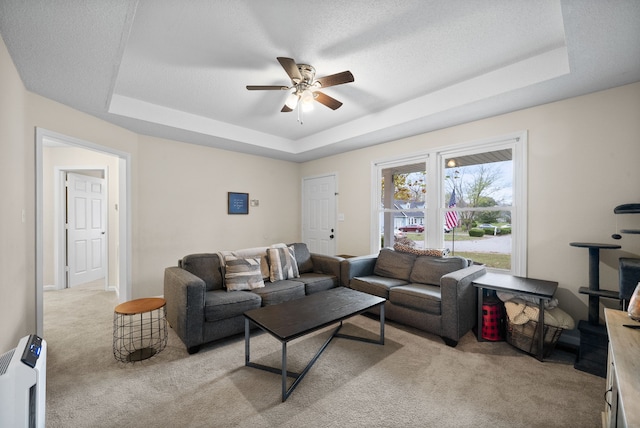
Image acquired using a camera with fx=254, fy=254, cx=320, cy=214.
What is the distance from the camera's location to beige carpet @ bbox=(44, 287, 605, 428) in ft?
5.21

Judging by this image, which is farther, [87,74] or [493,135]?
[493,135]

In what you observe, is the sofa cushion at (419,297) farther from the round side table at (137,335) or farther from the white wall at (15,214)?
the white wall at (15,214)

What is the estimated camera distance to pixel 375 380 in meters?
1.95

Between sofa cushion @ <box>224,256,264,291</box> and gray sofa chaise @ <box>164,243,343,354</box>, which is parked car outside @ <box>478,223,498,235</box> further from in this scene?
sofa cushion @ <box>224,256,264,291</box>

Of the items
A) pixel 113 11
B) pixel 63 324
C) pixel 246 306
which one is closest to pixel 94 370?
pixel 246 306

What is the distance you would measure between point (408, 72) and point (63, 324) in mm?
4743

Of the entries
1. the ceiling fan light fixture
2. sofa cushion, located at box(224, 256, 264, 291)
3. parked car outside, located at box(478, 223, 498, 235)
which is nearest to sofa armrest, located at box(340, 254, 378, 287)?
sofa cushion, located at box(224, 256, 264, 291)

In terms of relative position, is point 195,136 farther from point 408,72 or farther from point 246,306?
point 408,72

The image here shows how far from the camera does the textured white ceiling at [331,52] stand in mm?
1672

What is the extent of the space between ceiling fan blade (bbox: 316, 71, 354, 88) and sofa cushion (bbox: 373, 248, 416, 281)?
232 cm

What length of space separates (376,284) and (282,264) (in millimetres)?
1212

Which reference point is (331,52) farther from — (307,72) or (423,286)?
(423,286)

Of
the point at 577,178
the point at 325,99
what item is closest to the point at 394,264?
the point at 577,178

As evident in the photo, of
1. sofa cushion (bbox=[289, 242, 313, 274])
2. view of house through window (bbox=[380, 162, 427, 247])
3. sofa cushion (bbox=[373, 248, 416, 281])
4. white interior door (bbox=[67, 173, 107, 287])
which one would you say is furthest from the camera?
white interior door (bbox=[67, 173, 107, 287])
